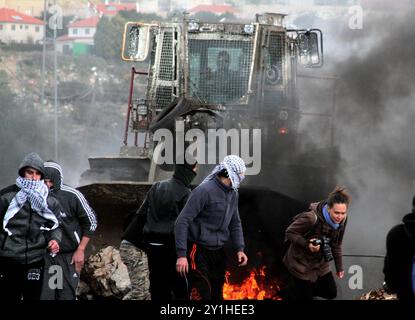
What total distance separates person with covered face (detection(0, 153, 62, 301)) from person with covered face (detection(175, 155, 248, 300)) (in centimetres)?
102

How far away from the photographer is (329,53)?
21.4 metres

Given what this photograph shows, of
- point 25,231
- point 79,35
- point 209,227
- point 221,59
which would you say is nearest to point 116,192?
point 209,227

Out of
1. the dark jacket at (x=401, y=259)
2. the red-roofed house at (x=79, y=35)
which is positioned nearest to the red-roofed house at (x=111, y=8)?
the red-roofed house at (x=79, y=35)

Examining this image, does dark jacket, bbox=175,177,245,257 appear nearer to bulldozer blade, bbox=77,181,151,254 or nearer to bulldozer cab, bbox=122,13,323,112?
bulldozer blade, bbox=77,181,151,254

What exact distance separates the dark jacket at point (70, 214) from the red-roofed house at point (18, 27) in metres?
47.9

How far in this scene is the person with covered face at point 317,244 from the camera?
8164 millimetres

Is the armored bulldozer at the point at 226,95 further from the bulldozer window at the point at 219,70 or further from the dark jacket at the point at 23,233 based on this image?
the dark jacket at the point at 23,233

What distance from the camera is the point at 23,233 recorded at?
25.5 ft

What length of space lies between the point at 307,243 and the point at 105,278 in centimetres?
270

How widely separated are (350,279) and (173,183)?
11.6 ft

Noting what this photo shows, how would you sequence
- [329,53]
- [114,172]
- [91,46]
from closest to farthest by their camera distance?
[114,172] < [329,53] < [91,46]

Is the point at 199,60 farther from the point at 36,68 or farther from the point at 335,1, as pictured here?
the point at 36,68

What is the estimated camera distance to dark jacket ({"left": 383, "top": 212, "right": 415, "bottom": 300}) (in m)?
6.22


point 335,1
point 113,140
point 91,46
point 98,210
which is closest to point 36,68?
point 91,46
